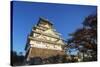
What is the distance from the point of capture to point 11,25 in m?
2.18

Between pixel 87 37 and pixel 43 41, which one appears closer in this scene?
pixel 43 41

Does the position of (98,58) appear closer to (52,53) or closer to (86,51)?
(86,51)

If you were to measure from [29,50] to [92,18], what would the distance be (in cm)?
83

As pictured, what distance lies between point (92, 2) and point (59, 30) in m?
0.54

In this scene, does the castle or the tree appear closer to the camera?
the castle

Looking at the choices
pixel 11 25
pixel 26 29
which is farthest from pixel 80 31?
pixel 11 25

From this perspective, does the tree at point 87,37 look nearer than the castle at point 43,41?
No

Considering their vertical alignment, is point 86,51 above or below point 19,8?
below

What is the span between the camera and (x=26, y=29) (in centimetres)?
223
